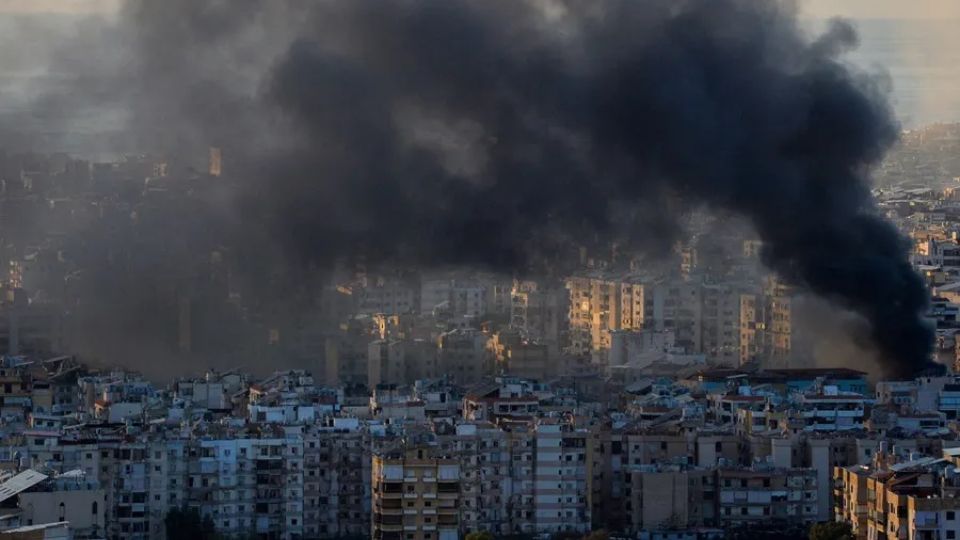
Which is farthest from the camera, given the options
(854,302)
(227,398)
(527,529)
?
(854,302)

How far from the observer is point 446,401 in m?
37.3

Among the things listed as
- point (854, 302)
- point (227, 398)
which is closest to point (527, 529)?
point (227, 398)

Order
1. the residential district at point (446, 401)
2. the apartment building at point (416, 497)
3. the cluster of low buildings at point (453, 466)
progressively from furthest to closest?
the residential district at point (446, 401), the cluster of low buildings at point (453, 466), the apartment building at point (416, 497)

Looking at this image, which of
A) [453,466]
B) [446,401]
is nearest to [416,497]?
[453,466]

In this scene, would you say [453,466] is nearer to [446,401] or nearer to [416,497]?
[416,497]

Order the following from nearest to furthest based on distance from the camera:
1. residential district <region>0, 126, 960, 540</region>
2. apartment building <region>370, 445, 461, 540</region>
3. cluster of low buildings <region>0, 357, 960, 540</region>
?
apartment building <region>370, 445, 461, 540</region>, cluster of low buildings <region>0, 357, 960, 540</region>, residential district <region>0, 126, 960, 540</region>

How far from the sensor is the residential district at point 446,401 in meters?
31.1

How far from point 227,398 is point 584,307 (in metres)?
13.4

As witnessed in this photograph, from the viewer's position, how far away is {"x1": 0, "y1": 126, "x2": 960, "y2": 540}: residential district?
31.1m

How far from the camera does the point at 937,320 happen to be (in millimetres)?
46156

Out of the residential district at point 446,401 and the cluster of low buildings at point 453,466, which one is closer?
the cluster of low buildings at point 453,466

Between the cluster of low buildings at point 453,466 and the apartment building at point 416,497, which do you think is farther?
the cluster of low buildings at point 453,466

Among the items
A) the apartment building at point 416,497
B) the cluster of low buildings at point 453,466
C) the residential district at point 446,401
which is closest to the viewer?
the apartment building at point 416,497

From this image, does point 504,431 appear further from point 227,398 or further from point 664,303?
point 664,303
